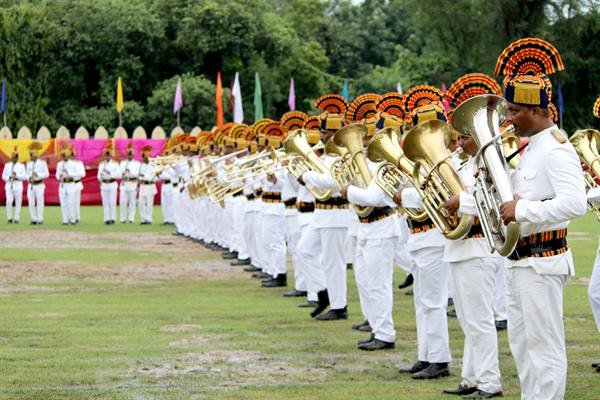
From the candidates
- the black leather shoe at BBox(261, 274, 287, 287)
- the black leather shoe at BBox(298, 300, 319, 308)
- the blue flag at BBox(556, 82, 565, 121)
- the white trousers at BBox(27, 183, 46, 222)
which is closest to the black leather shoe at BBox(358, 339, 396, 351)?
the black leather shoe at BBox(298, 300, 319, 308)

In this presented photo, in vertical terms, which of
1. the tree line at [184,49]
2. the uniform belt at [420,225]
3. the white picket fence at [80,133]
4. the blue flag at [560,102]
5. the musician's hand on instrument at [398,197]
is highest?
the tree line at [184,49]

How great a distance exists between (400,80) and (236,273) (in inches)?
1495

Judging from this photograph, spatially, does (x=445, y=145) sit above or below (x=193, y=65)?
below

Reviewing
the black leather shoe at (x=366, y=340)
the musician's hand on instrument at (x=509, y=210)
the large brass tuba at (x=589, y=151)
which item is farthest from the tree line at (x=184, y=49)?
the musician's hand on instrument at (x=509, y=210)

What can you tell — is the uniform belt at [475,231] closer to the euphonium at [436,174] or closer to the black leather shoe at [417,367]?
the euphonium at [436,174]

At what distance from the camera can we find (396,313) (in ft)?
45.8

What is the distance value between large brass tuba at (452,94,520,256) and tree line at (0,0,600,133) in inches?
1653

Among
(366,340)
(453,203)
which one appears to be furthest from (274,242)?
(453,203)

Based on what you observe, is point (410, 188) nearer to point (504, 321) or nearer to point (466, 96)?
point (466, 96)

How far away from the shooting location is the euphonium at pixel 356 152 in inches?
430

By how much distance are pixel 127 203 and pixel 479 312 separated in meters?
25.6

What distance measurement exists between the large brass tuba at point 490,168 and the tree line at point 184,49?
4198 cm

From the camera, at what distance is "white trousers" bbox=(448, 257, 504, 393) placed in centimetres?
859

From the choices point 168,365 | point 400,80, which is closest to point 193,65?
point 400,80
